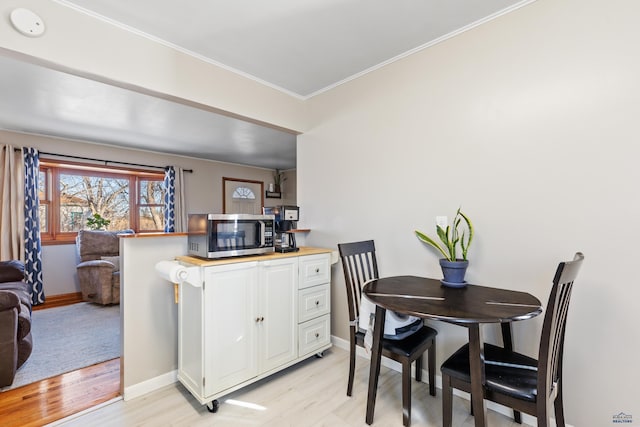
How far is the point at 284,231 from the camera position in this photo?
2.47 meters

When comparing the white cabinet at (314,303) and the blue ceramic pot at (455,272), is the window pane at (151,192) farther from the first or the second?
the blue ceramic pot at (455,272)

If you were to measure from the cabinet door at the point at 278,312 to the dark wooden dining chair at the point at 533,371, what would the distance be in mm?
1190

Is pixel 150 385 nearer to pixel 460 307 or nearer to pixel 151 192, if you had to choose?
pixel 460 307

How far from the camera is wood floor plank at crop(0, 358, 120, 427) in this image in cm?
181

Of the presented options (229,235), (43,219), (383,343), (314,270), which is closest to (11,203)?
(43,219)

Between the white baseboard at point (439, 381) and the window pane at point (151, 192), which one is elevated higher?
the window pane at point (151, 192)

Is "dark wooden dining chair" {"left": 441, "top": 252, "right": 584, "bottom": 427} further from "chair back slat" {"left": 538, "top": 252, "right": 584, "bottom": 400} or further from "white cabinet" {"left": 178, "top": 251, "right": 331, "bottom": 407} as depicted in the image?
"white cabinet" {"left": 178, "top": 251, "right": 331, "bottom": 407}

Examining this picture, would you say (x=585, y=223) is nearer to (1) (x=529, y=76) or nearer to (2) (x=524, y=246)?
(2) (x=524, y=246)

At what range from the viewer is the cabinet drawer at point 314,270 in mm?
2383

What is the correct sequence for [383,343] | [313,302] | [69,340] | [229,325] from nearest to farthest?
[383,343] < [229,325] < [313,302] < [69,340]

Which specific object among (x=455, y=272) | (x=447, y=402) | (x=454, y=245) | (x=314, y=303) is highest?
(x=454, y=245)

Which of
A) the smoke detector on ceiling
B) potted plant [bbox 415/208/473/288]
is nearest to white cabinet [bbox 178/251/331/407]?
potted plant [bbox 415/208/473/288]

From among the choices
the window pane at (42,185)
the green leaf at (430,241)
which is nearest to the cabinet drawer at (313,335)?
the green leaf at (430,241)

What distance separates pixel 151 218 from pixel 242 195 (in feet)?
6.10
